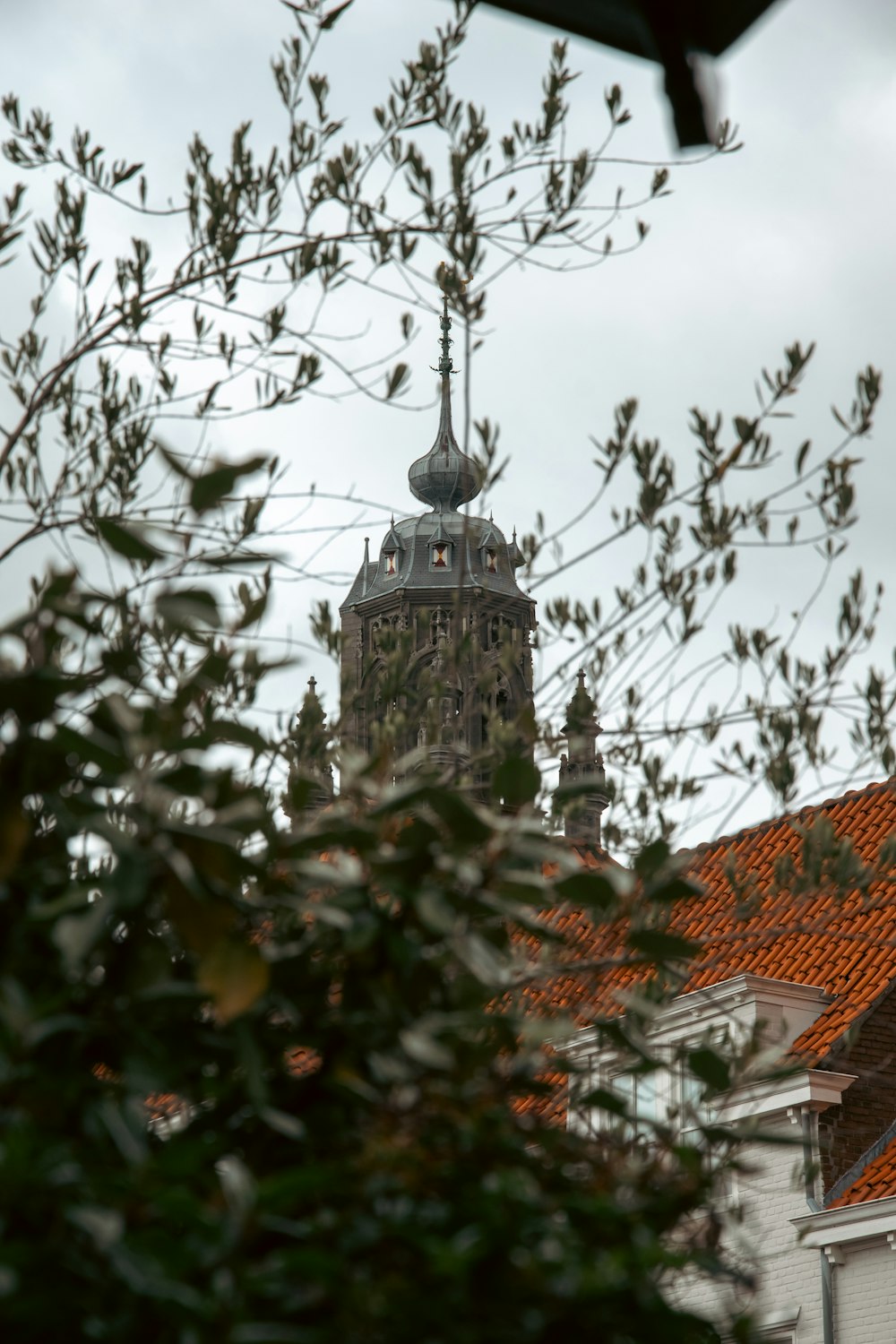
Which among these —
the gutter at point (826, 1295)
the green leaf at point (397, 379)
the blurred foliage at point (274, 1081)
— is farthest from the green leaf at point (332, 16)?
the gutter at point (826, 1295)

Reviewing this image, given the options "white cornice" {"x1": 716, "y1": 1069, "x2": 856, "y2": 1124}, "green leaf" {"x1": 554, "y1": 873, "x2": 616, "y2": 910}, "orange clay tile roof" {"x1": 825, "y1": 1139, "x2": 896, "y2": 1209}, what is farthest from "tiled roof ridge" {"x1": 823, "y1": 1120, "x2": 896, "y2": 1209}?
"green leaf" {"x1": 554, "y1": 873, "x2": 616, "y2": 910}

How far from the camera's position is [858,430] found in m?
5.29

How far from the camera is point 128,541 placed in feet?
9.03

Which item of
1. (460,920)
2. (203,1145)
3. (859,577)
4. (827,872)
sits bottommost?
(203,1145)

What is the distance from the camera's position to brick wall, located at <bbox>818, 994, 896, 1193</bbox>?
1595 cm

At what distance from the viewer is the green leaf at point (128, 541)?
275cm

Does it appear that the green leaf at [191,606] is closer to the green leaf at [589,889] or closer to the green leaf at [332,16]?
the green leaf at [589,889]

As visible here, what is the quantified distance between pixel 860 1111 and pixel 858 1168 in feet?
1.78

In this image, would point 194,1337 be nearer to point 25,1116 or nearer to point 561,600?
point 25,1116

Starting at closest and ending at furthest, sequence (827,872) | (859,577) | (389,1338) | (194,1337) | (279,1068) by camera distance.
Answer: (194,1337) → (389,1338) → (279,1068) → (827,872) → (859,577)

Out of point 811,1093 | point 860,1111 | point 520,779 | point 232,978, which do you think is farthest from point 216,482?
point 860,1111

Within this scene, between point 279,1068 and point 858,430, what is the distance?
3.34 m

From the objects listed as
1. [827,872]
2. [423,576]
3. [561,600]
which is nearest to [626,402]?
[561,600]

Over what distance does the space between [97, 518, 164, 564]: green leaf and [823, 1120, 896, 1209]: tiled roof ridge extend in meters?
14.3
